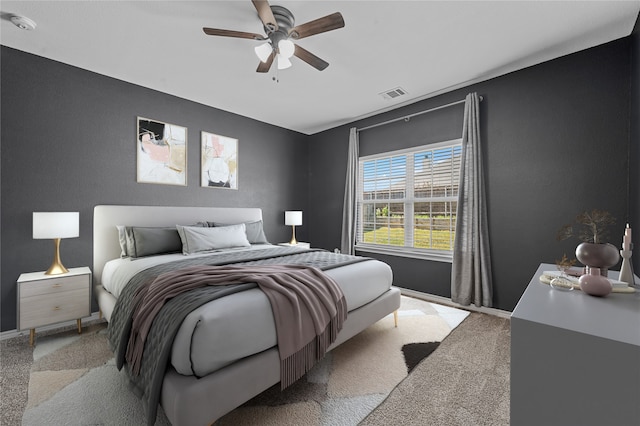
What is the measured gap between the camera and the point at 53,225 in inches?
A: 94.6

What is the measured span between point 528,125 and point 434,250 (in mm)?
1738

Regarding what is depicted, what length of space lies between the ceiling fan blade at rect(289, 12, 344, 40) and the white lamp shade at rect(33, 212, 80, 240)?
254cm

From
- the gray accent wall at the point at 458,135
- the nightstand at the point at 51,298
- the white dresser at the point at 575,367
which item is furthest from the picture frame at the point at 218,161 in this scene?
the white dresser at the point at 575,367

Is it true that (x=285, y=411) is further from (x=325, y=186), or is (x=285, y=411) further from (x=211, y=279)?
(x=325, y=186)

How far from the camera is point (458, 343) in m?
2.38

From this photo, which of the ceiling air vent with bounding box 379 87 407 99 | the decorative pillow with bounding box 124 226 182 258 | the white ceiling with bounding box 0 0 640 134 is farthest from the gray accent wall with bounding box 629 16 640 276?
the decorative pillow with bounding box 124 226 182 258

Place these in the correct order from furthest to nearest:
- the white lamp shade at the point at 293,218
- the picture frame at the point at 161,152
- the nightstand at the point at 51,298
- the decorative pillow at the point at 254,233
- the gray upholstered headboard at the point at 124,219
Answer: the white lamp shade at the point at 293,218 < the decorative pillow at the point at 254,233 < the picture frame at the point at 161,152 < the gray upholstered headboard at the point at 124,219 < the nightstand at the point at 51,298

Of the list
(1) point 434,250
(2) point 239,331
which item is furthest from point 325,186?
(2) point 239,331

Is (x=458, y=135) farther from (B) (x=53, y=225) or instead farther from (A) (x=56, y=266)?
(A) (x=56, y=266)

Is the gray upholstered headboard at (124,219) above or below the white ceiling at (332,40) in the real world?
below

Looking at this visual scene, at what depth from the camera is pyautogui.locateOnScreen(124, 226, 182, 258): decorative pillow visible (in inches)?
110

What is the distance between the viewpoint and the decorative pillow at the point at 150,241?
2.80m

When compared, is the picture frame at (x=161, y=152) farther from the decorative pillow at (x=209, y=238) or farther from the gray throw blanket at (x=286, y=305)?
the gray throw blanket at (x=286, y=305)

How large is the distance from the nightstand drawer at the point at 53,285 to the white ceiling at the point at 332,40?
214cm
